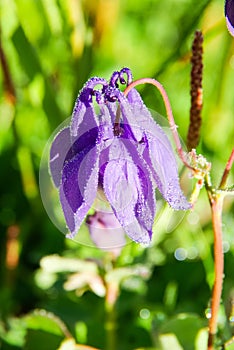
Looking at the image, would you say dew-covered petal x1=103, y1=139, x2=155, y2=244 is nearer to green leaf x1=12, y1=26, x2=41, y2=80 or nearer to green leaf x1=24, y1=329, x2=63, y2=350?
green leaf x1=24, y1=329, x2=63, y2=350

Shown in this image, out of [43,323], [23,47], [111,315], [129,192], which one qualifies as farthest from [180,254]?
[129,192]

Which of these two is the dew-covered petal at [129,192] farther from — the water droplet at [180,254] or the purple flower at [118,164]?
the water droplet at [180,254]

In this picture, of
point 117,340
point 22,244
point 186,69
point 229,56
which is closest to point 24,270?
point 22,244

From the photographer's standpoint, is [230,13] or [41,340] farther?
[41,340]

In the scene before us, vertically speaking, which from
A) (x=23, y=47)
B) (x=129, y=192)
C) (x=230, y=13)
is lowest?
(x=129, y=192)

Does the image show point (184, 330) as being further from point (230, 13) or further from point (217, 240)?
point (230, 13)

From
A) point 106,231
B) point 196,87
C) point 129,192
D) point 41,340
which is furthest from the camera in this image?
point 41,340
